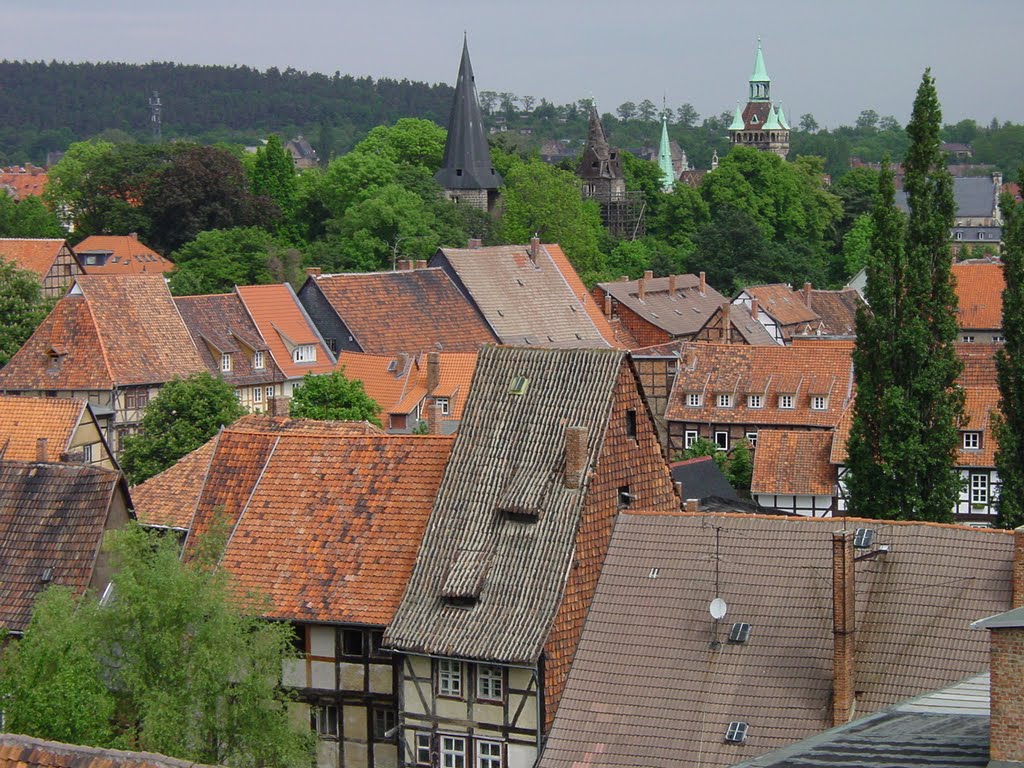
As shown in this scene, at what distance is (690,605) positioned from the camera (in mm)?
27062

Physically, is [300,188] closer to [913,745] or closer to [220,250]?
[220,250]

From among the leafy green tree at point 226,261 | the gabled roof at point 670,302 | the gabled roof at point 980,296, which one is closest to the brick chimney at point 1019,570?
the leafy green tree at point 226,261

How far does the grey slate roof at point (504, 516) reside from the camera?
2741cm

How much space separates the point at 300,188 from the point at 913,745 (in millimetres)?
86117

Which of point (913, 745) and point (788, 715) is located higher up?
point (913, 745)

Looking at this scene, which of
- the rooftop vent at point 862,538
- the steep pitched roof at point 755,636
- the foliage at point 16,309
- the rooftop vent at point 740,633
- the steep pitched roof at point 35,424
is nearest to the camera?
the steep pitched roof at point 755,636

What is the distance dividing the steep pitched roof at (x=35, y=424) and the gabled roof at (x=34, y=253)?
30.5m

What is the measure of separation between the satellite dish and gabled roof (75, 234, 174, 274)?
213 ft

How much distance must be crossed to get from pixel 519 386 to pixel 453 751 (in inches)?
234

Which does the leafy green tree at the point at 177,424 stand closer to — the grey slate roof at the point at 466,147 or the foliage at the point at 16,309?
the foliage at the point at 16,309

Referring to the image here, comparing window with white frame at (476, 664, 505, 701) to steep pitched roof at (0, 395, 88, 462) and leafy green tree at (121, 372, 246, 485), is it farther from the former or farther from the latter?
leafy green tree at (121, 372, 246, 485)

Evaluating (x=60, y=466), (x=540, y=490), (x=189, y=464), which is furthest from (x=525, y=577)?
(x=189, y=464)

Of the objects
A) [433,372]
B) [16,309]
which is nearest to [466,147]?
[16,309]

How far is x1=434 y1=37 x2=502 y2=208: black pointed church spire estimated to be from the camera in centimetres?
Answer: 10950
